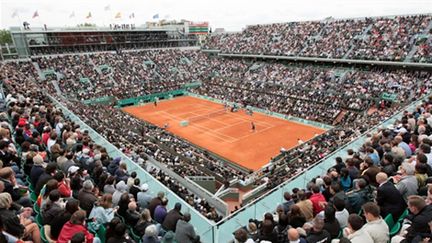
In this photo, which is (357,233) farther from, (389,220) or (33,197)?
(33,197)

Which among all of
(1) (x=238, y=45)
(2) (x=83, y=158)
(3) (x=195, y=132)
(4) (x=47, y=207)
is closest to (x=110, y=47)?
(1) (x=238, y=45)

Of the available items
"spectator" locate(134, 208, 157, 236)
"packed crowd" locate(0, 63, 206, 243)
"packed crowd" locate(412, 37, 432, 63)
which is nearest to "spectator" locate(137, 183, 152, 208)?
"packed crowd" locate(0, 63, 206, 243)

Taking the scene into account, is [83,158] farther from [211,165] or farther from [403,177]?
[211,165]

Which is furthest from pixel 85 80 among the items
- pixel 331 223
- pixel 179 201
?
pixel 331 223

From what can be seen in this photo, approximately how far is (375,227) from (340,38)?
155ft

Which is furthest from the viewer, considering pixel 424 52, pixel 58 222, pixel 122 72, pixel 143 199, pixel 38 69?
pixel 122 72

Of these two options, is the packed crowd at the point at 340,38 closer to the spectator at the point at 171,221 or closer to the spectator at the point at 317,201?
the spectator at the point at 317,201

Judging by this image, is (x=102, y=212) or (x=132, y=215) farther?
(x=132, y=215)

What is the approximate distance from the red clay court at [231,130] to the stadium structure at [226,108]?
200 millimetres

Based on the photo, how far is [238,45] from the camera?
61562 mm

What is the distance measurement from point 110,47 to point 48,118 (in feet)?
161

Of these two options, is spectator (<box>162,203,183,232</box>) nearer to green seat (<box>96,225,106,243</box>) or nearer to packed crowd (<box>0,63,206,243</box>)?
packed crowd (<box>0,63,206,243</box>)

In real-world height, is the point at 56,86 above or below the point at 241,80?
above

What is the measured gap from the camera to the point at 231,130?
34469 mm
